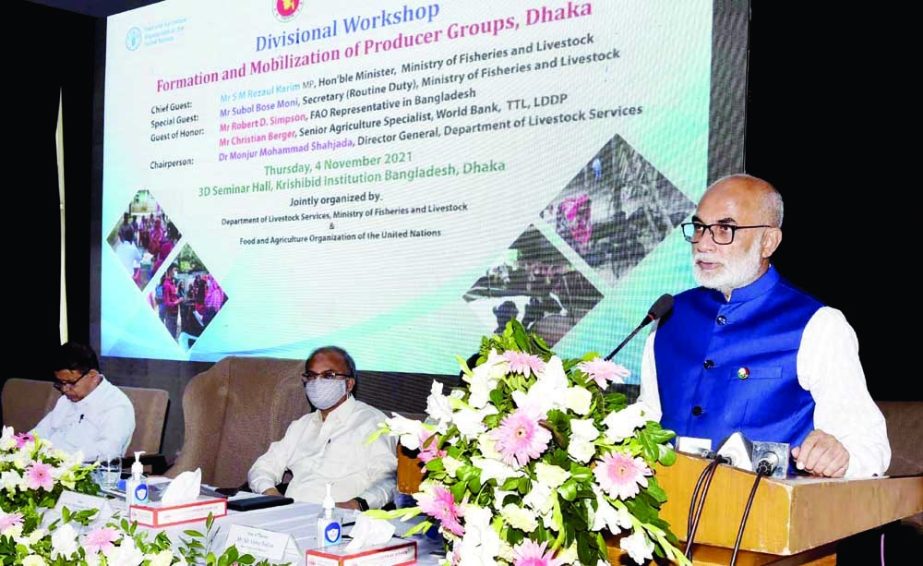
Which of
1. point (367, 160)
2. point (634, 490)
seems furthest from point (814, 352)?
point (367, 160)

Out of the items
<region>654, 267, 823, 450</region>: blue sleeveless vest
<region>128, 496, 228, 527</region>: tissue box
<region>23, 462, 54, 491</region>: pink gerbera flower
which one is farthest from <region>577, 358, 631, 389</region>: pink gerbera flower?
<region>23, 462, 54, 491</region>: pink gerbera flower

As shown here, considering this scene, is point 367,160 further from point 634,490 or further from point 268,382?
point 634,490

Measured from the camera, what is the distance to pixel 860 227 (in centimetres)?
312

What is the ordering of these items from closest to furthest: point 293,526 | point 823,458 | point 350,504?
point 823,458
point 293,526
point 350,504

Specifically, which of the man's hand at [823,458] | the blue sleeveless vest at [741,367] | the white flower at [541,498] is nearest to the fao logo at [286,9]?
the blue sleeveless vest at [741,367]

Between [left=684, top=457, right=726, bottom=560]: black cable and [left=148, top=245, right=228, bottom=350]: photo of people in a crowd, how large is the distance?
13.7 feet

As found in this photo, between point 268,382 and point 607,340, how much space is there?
1.53 metres

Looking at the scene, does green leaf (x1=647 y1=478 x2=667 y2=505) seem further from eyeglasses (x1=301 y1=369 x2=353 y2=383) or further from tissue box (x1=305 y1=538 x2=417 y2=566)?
eyeglasses (x1=301 y1=369 x2=353 y2=383)

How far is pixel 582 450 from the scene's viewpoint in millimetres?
1212

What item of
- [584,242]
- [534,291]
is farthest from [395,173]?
[584,242]

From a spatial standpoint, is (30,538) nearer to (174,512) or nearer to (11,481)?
(174,512)

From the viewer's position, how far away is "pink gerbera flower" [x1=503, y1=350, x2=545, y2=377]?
1.26 m

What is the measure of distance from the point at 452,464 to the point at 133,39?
17.0 feet

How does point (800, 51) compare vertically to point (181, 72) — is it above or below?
below
